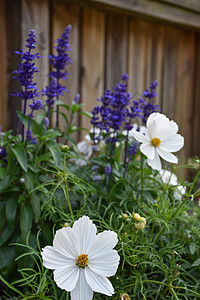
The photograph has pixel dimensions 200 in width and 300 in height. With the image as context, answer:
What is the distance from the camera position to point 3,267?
1.13m

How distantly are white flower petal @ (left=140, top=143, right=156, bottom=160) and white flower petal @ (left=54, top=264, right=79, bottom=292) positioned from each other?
0.35 m

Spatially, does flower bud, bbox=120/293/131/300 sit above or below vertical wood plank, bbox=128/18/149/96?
below

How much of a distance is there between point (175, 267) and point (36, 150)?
619 millimetres

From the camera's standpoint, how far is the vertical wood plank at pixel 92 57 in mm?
1943

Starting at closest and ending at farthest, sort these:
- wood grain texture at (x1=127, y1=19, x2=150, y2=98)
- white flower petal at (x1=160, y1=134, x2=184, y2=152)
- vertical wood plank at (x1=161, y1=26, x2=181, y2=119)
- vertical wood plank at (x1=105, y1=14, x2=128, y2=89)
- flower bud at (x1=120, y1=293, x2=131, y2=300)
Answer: flower bud at (x1=120, y1=293, x2=131, y2=300)
white flower petal at (x1=160, y1=134, x2=184, y2=152)
vertical wood plank at (x1=105, y1=14, x2=128, y2=89)
wood grain texture at (x1=127, y1=19, x2=150, y2=98)
vertical wood plank at (x1=161, y1=26, x2=181, y2=119)

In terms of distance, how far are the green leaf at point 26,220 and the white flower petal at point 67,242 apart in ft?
1.09

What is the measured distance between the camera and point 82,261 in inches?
31.3

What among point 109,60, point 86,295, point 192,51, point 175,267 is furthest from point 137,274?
point 192,51

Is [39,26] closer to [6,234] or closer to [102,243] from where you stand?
[6,234]

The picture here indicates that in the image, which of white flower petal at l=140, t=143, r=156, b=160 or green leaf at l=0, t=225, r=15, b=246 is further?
green leaf at l=0, t=225, r=15, b=246

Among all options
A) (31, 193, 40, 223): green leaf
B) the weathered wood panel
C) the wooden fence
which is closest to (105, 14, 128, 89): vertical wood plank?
the wooden fence

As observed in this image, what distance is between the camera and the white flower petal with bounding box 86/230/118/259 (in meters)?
0.80

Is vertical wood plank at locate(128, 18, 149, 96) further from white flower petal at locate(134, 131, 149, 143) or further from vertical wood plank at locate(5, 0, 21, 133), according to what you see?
white flower petal at locate(134, 131, 149, 143)

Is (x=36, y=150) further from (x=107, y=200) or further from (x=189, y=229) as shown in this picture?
(x=189, y=229)
